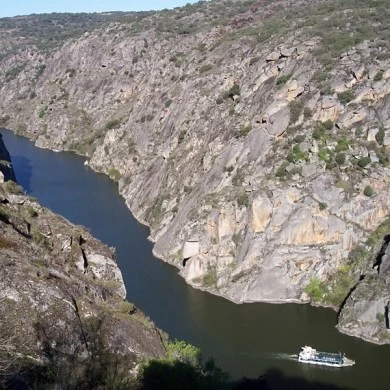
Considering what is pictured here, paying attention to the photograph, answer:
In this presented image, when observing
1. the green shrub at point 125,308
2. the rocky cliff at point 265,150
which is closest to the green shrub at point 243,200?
the rocky cliff at point 265,150

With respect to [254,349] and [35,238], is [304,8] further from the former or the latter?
[35,238]

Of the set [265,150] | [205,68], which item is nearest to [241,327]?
[265,150]

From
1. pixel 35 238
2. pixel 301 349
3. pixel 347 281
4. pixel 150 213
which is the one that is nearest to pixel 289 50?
pixel 150 213

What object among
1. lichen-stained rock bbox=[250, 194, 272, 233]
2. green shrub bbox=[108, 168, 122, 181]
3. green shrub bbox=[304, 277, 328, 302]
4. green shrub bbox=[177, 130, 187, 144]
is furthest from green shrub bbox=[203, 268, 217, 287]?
green shrub bbox=[108, 168, 122, 181]

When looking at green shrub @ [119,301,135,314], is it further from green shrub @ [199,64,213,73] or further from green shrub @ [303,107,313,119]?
green shrub @ [199,64,213,73]

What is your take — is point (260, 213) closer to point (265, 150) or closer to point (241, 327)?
point (265, 150)

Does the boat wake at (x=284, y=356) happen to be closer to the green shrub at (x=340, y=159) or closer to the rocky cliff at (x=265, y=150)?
the rocky cliff at (x=265, y=150)
